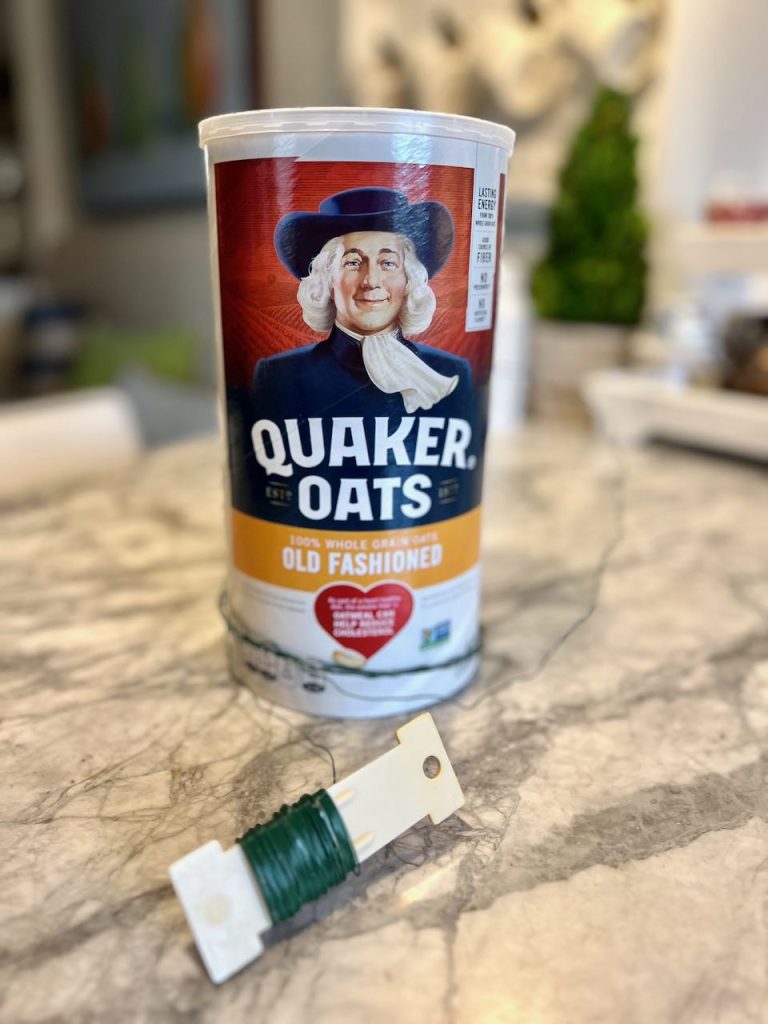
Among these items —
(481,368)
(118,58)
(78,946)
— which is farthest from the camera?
(118,58)

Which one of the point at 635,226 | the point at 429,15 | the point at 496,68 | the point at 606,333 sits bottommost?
the point at 606,333

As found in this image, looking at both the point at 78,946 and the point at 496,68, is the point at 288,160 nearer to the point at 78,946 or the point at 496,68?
the point at 78,946

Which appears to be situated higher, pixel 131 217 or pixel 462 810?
pixel 131 217

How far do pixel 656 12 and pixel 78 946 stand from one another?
134 centimetres

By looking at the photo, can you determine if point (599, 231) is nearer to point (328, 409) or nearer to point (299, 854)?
point (328, 409)

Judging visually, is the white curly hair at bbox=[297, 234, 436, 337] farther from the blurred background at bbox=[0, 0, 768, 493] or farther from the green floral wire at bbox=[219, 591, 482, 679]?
the blurred background at bbox=[0, 0, 768, 493]

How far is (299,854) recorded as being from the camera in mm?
319

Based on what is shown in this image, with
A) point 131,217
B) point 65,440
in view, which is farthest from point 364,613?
point 131,217

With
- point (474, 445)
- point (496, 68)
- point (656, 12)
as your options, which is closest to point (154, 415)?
point (496, 68)

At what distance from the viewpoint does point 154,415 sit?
159 centimetres

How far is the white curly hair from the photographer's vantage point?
1.21 ft

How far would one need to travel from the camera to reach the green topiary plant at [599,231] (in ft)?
3.84

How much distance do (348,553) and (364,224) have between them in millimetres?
164

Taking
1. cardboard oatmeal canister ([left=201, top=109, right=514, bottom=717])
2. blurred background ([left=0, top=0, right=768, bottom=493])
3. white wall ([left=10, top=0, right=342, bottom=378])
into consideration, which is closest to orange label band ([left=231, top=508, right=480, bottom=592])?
cardboard oatmeal canister ([left=201, top=109, right=514, bottom=717])
